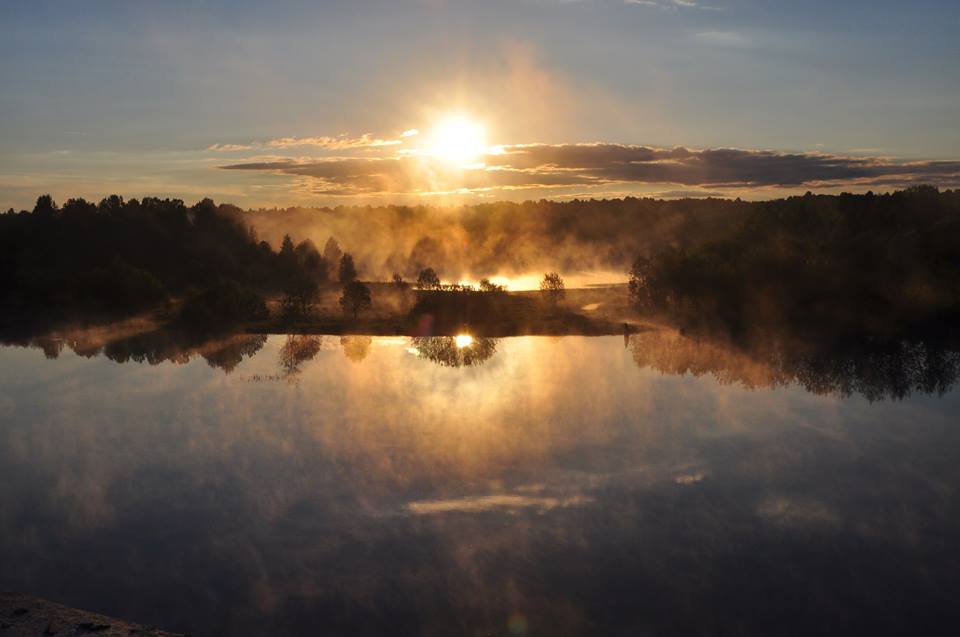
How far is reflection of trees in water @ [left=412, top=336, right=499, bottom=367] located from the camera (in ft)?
253

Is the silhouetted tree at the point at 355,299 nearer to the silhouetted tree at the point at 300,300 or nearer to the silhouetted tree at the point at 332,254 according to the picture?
the silhouetted tree at the point at 300,300

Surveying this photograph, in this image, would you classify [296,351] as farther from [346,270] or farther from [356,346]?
[346,270]

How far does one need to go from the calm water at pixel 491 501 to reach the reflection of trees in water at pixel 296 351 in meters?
5.03

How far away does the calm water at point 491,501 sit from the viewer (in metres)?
27.2

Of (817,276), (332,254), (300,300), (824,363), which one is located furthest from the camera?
(332,254)

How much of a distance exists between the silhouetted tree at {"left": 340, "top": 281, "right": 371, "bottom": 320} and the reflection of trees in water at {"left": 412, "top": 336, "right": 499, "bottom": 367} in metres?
16.0

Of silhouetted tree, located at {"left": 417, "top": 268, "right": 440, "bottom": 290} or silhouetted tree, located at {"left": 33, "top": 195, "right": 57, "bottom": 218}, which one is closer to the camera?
silhouetted tree, located at {"left": 417, "top": 268, "right": 440, "bottom": 290}

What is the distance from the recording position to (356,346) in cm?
8844

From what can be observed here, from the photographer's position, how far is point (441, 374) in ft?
228

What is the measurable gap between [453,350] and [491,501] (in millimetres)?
48445

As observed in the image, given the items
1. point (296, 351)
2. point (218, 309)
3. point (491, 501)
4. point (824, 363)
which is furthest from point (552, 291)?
point (491, 501)

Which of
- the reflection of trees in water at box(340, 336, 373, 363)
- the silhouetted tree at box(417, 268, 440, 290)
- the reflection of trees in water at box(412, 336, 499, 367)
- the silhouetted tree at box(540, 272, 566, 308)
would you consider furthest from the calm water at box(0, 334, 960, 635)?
the silhouetted tree at box(540, 272, 566, 308)

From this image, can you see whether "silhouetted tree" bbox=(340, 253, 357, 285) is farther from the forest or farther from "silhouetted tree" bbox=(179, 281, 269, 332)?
"silhouetted tree" bbox=(179, 281, 269, 332)

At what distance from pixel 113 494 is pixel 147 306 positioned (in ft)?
269
